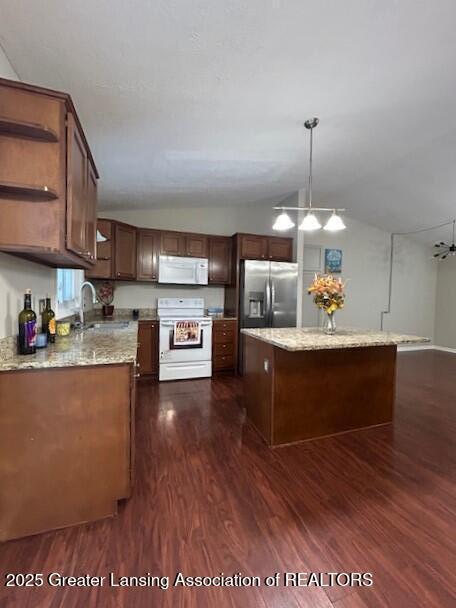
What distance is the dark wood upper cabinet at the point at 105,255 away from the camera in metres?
3.82

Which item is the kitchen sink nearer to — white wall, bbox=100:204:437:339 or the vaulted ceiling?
the vaulted ceiling

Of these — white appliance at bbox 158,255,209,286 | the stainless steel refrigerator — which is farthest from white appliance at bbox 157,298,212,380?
the stainless steel refrigerator

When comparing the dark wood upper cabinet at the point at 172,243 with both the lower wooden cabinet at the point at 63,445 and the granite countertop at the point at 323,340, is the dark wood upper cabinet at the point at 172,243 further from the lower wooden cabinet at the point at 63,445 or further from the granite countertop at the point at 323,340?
the lower wooden cabinet at the point at 63,445

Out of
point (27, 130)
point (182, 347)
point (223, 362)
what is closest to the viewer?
point (27, 130)

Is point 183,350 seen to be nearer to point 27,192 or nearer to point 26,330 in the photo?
point 26,330

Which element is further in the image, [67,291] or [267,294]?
[267,294]

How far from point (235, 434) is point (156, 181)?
294 centimetres

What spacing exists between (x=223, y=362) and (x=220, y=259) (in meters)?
1.70

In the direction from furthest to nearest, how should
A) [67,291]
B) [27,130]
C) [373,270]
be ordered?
[373,270], [67,291], [27,130]

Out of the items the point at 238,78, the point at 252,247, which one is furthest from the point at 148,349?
the point at 238,78

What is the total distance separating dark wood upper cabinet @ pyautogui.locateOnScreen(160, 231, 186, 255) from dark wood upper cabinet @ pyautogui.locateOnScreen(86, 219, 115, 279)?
2.44 feet

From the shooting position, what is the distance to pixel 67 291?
10.1ft

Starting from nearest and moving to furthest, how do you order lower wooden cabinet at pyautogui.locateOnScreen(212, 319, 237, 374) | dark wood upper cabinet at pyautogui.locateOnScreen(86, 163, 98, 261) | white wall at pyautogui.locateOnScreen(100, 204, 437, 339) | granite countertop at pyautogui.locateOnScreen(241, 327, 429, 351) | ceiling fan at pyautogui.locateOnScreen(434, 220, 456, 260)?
dark wood upper cabinet at pyautogui.locateOnScreen(86, 163, 98, 261)
granite countertop at pyautogui.locateOnScreen(241, 327, 429, 351)
lower wooden cabinet at pyautogui.locateOnScreen(212, 319, 237, 374)
white wall at pyautogui.locateOnScreen(100, 204, 437, 339)
ceiling fan at pyautogui.locateOnScreen(434, 220, 456, 260)

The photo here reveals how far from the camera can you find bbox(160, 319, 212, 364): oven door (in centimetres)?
393
